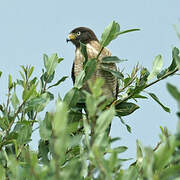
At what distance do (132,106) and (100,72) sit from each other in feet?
5.96

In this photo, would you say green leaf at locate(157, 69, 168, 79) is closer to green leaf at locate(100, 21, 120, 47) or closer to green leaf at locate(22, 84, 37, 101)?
green leaf at locate(100, 21, 120, 47)

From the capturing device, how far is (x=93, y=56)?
5.75 meters

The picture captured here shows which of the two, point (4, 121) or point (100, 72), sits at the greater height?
point (4, 121)

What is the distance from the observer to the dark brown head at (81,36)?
264 inches

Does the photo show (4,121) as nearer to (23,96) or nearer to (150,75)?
(23,96)

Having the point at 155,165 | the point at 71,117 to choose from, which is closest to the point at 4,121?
the point at 71,117

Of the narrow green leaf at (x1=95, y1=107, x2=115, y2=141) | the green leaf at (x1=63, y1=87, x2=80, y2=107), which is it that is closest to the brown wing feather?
the green leaf at (x1=63, y1=87, x2=80, y2=107)

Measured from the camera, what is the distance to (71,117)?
272 centimetres

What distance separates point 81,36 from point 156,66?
360cm

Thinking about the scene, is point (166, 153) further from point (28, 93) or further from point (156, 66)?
point (156, 66)

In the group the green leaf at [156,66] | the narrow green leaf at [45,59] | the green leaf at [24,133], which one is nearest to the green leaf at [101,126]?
the green leaf at [24,133]

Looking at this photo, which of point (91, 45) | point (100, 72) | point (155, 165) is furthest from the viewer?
point (91, 45)

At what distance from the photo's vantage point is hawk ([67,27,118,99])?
5406 millimetres

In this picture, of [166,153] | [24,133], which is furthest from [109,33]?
[166,153]
